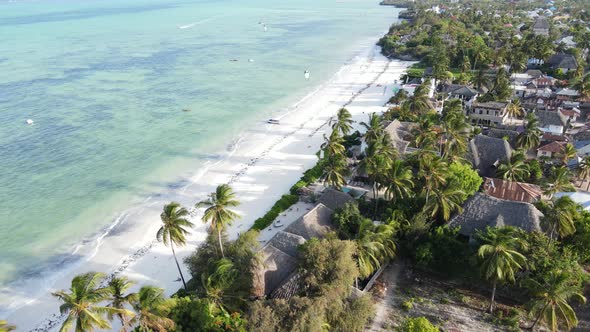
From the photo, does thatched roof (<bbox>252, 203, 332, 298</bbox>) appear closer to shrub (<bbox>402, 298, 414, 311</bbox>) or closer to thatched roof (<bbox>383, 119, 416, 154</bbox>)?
shrub (<bbox>402, 298, 414, 311</bbox>)

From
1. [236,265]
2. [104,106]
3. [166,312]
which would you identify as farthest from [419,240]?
[104,106]

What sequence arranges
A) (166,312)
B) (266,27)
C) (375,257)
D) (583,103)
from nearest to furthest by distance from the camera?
(166,312)
(375,257)
(583,103)
(266,27)

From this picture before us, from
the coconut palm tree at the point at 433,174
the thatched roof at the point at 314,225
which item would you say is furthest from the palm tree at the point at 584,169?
the thatched roof at the point at 314,225

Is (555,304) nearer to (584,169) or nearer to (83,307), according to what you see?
(584,169)

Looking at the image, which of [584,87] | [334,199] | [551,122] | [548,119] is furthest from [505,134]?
[334,199]

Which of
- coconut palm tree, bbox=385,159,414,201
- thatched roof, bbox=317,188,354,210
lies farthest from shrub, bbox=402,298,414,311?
thatched roof, bbox=317,188,354,210

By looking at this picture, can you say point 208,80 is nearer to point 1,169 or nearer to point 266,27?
point 1,169
